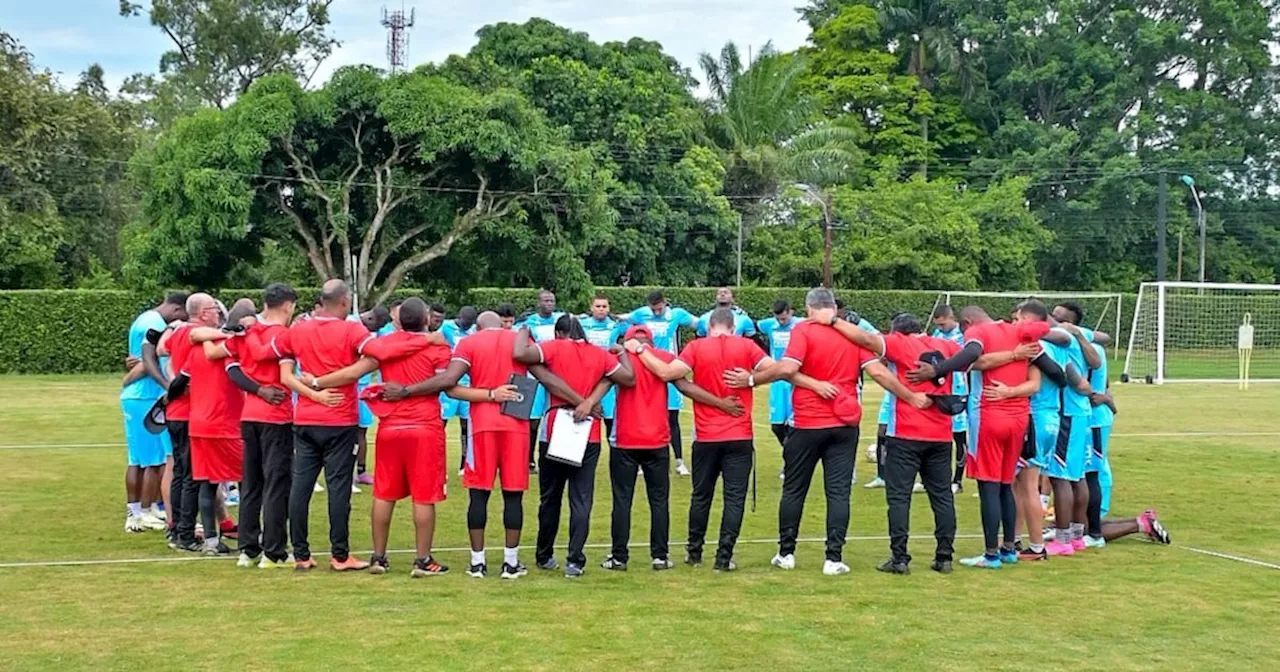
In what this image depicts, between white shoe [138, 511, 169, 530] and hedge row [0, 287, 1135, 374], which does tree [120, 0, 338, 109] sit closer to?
hedge row [0, 287, 1135, 374]

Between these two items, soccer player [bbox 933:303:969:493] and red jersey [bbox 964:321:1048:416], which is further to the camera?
soccer player [bbox 933:303:969:493]

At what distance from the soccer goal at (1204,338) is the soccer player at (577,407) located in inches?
1079

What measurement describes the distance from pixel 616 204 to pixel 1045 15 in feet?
89.8

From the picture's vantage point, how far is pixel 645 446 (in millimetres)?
9570

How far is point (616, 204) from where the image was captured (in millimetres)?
46094

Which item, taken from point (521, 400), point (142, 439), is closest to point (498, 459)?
point (521, 400)

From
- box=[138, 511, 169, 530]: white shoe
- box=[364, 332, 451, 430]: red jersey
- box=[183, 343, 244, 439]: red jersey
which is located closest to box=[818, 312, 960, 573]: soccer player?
box=[364, 332, 451, 430]: red jersey

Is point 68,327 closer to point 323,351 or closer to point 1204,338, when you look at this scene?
point 323,351

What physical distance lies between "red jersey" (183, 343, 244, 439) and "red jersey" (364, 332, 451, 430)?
166 cm

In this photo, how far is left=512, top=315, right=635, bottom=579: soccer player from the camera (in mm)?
9336

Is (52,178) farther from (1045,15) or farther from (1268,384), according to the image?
(1045,15)

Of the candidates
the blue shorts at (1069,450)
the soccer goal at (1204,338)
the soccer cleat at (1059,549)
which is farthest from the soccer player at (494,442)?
the soccer goal at (1204,338)

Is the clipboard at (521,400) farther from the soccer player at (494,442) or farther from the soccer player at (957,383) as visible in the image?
the soccer player at (957,383)

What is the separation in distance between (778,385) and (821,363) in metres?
4.23
